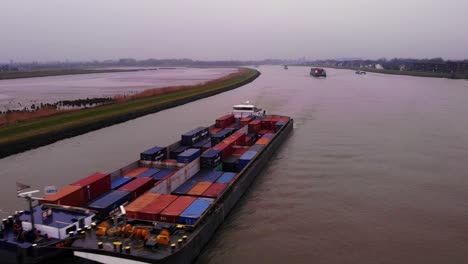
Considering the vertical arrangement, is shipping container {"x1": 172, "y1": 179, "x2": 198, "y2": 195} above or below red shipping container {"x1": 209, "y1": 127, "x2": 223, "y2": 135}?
below

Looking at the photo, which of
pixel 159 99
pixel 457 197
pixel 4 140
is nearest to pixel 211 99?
pixel 159 99

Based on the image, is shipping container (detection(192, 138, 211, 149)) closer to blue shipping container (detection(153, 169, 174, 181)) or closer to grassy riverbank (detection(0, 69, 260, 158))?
blue shipping container (detection(153, 169, 174, 181))

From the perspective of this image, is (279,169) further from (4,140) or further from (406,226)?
(4,140)

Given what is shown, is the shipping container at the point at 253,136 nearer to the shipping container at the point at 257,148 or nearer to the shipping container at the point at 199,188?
the shipping container at the point at 257,148

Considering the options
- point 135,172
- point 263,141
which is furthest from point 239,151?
point 135,172

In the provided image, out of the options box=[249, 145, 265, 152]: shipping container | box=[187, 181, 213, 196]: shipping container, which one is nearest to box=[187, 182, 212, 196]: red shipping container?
box=[187, 181, 213, 196]: shipping container

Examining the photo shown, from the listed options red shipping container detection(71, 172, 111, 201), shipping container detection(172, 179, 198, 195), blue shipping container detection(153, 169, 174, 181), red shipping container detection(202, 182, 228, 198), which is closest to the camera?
red shipping container detection(71, 172, 111, 201)

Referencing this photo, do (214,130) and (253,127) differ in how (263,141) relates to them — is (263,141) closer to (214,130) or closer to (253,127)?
(253,127)
